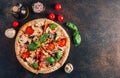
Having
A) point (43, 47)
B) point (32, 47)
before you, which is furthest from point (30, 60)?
point (43, 47)

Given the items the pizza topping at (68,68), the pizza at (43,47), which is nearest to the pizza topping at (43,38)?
the pizza at (43,47)

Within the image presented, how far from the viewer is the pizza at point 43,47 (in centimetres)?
967

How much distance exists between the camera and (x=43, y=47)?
31.9 ft

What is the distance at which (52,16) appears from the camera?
391 inches

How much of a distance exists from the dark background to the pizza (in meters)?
0.27

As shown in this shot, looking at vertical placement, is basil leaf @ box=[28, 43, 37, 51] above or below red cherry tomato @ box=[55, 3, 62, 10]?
below

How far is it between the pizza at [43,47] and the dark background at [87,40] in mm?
275

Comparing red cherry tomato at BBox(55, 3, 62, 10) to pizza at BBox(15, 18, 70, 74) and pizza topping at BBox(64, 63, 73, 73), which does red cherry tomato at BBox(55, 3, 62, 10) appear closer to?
pizza at BBox(15, 18, 70, 74)

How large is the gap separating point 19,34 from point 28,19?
1.81 feet

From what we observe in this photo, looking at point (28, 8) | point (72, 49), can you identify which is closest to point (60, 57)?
point (72, 49)

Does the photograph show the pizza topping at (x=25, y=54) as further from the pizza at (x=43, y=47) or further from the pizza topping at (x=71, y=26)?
the pizza topping at (x=71, y=26)

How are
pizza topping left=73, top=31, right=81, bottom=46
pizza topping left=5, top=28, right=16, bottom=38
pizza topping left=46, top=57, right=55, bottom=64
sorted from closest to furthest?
pizza topping left=46, top=57, right=55, bottom=64 < pizza topping left=73, top=31, right=81, bottom=46 < pizza topping left=5, top=28, right=16, bottom=38

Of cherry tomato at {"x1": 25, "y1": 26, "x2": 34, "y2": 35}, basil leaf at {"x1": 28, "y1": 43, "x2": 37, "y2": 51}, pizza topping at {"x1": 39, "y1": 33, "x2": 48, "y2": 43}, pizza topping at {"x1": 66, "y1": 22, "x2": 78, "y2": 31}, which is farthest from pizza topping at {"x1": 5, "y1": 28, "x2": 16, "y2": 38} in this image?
pizza topping at {"x1": 66, "y1": 22, "x2": 78, "y2": 31}

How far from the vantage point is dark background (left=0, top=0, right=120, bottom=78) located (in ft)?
32.5
